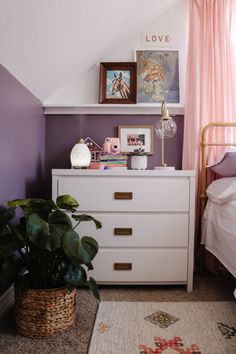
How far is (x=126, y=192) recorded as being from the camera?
186cm

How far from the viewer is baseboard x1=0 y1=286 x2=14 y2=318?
1521 mm

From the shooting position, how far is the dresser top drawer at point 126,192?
1.86m

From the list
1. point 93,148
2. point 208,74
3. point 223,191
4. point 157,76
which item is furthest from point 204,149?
point 93,148

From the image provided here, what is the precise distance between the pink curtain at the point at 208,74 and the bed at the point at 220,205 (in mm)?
83

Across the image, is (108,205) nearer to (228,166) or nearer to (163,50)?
(228,166)

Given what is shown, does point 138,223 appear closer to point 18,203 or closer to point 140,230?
point 140,230

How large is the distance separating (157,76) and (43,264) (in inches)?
63.8

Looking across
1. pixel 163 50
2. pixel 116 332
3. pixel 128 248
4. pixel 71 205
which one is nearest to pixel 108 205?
pixel 128 248

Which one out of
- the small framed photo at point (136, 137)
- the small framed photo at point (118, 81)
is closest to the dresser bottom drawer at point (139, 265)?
the small framed photo at point (136, 137)

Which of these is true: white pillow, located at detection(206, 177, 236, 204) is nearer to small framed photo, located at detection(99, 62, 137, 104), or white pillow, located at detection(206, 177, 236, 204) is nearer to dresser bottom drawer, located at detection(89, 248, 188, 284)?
dresser bottom drawer, located at detection(89, 248, 188, 284)

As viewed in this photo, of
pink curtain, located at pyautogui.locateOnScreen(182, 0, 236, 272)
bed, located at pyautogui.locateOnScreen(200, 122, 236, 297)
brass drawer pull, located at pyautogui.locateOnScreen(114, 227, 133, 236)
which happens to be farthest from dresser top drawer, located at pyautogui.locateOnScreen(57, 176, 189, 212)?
pink curtain, located at pyautogui.locateOnScreen(182, 0, 236, 272)

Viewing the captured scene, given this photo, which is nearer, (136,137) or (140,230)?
(140,230)

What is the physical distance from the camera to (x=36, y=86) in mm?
1985

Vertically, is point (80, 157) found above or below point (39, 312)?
above
